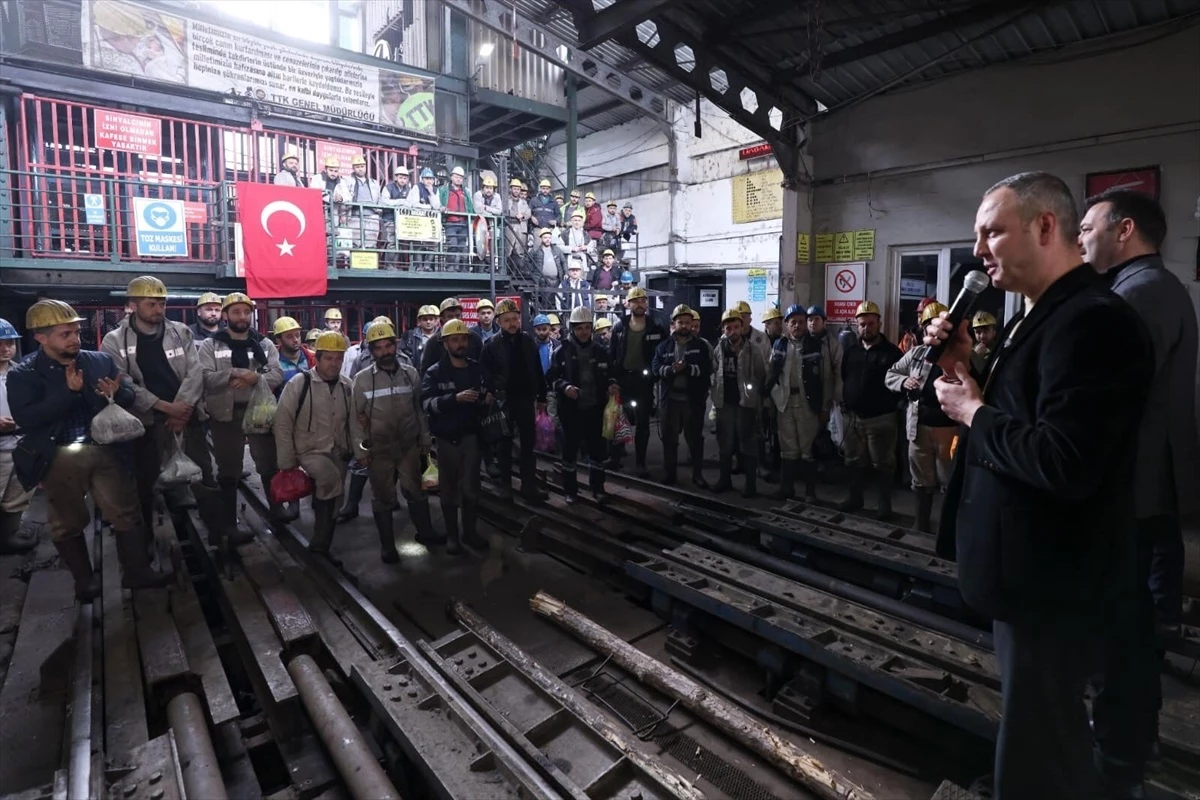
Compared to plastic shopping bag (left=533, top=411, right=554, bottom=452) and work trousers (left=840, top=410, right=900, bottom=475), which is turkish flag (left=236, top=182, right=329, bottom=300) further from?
work trousers (left=840, top=410, right=900, bottom=475)

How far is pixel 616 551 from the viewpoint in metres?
5.67

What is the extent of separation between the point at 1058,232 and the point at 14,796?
4417 millimetres

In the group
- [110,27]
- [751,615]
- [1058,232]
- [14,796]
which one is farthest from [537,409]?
[110,27]

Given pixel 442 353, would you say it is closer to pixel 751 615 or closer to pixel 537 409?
pixel 537 409

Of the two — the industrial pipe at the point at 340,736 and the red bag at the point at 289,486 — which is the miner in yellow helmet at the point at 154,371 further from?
the industrial pipe at the point at 340,736

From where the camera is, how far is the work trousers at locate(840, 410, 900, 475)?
6.37 meters

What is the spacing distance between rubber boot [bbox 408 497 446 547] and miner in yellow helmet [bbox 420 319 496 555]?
0.15 meters

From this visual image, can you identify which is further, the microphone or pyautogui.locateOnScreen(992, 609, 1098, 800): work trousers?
the microphone

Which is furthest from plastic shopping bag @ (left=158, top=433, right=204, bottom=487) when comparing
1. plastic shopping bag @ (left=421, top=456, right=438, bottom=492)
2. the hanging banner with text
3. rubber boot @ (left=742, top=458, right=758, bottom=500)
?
the hanging banner with text

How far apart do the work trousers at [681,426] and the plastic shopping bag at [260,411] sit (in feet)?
13.7

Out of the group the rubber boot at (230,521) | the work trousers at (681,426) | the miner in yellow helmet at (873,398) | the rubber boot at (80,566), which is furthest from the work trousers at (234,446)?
the miner in yellow helmet at (873,398)

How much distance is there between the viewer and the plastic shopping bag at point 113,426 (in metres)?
4.61

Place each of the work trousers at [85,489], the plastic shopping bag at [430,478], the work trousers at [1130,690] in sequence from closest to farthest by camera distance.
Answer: the work trousers at [1130,690] → the work trousers at [85,489] → the plastic shopping bag at [430,478]

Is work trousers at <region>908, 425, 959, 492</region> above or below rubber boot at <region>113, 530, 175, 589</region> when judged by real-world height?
above
